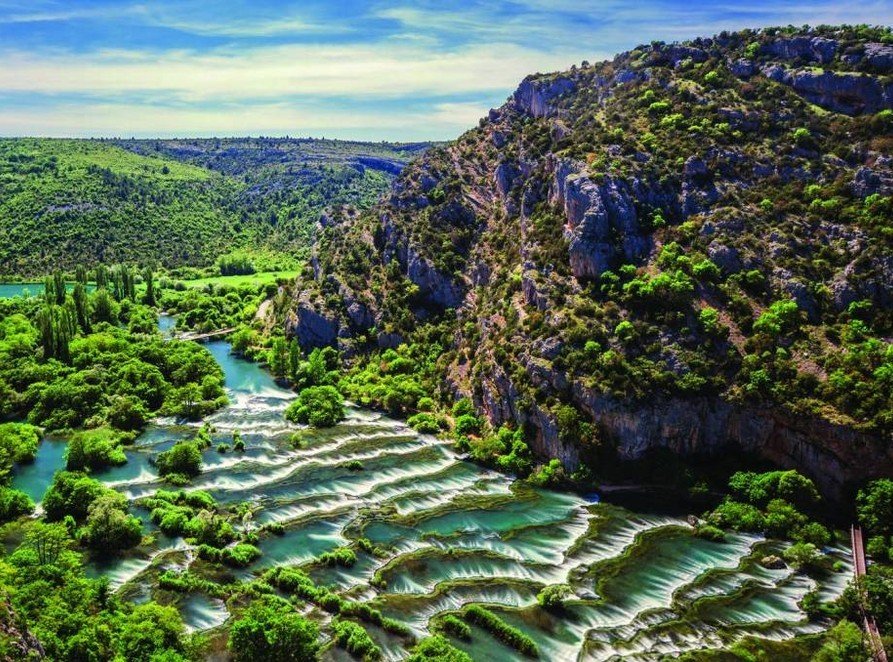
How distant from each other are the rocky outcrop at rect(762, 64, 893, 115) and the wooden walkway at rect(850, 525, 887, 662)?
332 feet

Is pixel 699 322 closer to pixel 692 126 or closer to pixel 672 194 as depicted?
pixel 672 194

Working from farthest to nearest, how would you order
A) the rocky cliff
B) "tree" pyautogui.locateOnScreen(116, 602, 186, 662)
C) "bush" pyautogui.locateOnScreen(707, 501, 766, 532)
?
the rocky cliff < "bush" pyautogui.locateOnScreen(707, 501, 766, 532) < "tree" pyautogui.locateOnScreen(116, 602, 186, 662)

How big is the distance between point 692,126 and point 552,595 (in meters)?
118

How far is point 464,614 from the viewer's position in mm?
71875

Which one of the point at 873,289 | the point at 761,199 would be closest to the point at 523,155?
the point at 761,199

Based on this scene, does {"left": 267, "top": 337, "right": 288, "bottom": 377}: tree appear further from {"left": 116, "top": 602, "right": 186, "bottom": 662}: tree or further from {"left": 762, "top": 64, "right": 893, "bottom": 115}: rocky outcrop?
{"left": 762, "top": 64, "right": 893, "bottom": 115}: rocky outcrop

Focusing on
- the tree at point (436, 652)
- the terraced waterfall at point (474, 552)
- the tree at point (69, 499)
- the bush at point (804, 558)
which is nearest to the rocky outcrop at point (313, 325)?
the terraced waterfall at point (474, 552)

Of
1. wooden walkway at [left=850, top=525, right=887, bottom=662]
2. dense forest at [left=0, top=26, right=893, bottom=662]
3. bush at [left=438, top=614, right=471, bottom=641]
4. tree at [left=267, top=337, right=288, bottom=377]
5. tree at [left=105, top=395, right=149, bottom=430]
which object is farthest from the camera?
tree at [left=267, top=337, right=288, bottom=377]

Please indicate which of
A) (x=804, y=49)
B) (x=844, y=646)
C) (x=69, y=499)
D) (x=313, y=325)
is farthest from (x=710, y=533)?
(x=804, y=49)

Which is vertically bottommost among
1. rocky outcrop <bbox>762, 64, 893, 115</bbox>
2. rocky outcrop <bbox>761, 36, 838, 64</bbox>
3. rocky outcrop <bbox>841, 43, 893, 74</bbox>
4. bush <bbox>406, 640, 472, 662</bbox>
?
bush <bbox>406, 640, 472, 662</bbox>

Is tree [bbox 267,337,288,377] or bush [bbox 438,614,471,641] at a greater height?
tree [bbox 267,337,288,377]

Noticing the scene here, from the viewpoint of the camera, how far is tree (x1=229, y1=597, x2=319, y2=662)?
6016 cm

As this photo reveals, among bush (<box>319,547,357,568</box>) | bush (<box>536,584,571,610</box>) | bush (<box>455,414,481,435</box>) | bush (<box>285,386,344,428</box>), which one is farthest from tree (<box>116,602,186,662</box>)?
bush (<box>285,386,344,428</box>)

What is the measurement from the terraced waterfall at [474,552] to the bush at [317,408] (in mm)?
9588
